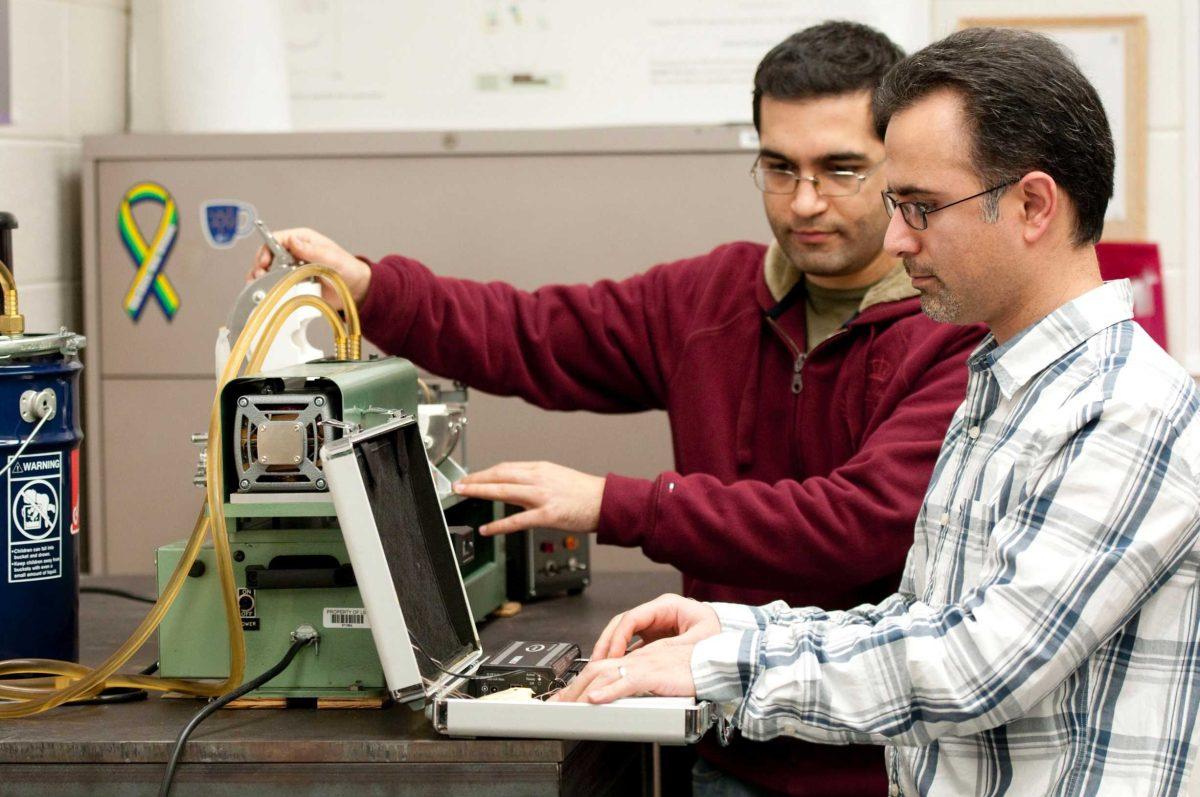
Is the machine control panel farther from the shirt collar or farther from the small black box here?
the shirt collar

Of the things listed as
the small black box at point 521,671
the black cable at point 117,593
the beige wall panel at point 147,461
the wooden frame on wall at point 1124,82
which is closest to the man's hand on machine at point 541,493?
the small black box at point 521,671

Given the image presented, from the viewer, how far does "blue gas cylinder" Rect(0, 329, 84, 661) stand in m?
1.49

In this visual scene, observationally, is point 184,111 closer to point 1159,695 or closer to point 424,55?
point 424,55

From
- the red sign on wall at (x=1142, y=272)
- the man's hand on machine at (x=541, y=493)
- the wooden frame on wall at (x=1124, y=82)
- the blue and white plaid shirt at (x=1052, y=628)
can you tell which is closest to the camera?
the blue and white plaid shirt at (x=1052, y=628)

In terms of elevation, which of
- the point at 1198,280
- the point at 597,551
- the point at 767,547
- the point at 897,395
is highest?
the point at 1198,280

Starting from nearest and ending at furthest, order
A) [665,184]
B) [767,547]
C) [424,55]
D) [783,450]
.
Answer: [767,547], [783,450], [665,184], [424,55]

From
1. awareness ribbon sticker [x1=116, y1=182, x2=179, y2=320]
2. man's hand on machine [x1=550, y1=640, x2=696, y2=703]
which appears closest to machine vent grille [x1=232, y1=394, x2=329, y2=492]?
man's hand on machine [x1=550, y1=640, x2=696, y2=703]

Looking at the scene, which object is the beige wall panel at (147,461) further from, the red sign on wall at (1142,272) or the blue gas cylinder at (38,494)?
the red sign on wall at (1142,272)

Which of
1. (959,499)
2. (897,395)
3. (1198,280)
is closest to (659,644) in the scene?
(959,499)

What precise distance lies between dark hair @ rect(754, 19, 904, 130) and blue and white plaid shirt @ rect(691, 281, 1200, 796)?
0.64 m

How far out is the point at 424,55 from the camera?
295cm

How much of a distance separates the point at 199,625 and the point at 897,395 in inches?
34.1

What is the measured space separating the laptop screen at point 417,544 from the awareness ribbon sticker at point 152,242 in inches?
55.2

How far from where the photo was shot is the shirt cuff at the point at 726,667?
3.85 feet
